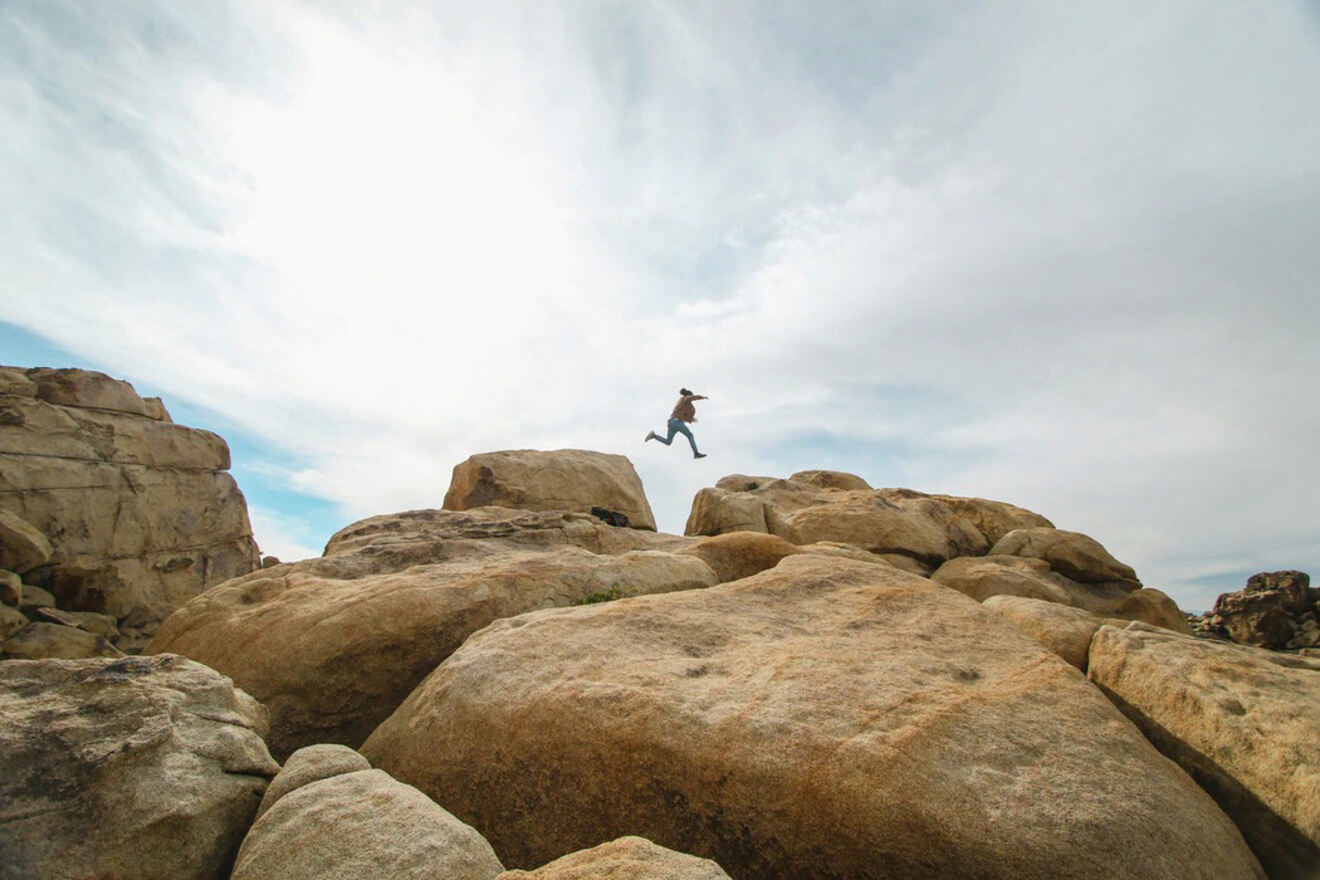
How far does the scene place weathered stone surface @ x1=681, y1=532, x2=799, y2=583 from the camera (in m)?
13.4

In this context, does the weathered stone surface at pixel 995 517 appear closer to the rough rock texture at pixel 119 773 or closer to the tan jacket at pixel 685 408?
the tan jacket at pixel 685 408

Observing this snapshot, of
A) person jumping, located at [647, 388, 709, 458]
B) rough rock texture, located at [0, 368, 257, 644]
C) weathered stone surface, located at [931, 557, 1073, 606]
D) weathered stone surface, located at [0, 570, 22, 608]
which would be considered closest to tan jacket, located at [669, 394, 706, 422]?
person jumping, located at [647, 388, 709, 458]

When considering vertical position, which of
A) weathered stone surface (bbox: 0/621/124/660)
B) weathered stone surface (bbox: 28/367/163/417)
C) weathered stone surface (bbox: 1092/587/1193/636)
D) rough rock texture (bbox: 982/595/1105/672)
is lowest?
weathered stone surface (bbox: 0/621/124/660)

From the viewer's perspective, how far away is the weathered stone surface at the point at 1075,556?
20.7 metres

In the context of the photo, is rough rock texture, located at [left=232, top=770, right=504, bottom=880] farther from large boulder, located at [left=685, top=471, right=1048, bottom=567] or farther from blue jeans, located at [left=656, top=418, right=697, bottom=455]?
blue jeans, located at [left=656, top=418, right=697, bottom=455]

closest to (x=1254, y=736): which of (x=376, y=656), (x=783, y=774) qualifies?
(x=783, y=774)

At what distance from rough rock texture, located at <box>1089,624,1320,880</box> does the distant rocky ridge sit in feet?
0.08

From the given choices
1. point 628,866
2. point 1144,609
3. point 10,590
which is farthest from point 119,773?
point 1144,609

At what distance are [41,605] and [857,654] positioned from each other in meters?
19.5

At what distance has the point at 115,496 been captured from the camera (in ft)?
65.1

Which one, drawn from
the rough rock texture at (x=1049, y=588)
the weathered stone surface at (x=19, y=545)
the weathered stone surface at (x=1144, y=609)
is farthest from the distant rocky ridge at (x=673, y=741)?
the weathered stone surface at (x=1144, y=609)

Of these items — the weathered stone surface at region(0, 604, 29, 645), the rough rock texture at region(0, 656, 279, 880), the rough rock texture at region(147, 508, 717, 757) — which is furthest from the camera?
the weathered stone surface at region(0, 604, 29, 645)

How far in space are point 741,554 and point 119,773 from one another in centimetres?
996

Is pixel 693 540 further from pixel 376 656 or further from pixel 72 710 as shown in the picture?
pixel 72 710
